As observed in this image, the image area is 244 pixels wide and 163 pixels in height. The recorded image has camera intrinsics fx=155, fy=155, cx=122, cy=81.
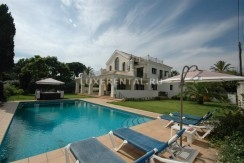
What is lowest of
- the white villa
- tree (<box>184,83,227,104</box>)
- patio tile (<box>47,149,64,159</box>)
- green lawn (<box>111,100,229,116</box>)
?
patio tile (<box>47,149,64,159</box>)

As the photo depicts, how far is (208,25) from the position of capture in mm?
11742

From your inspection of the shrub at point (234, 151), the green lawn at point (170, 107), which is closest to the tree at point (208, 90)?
the green lawn at point (170, 107)

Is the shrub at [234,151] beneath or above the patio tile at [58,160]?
above

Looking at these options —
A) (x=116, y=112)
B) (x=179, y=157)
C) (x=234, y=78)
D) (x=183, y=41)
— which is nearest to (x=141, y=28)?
(x=183, y=41)

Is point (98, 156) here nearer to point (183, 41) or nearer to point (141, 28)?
point (141, 28)

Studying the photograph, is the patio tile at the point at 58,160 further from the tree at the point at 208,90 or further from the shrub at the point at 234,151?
the tree at the point at 208,90

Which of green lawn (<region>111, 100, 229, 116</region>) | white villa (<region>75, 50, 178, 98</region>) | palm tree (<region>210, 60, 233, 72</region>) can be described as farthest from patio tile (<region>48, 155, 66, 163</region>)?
palm tree (<region>210, 60, 233, 72</region>)

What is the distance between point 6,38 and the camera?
1778cm

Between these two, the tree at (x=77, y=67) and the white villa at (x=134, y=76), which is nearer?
the white villa at (x=134, y=76)

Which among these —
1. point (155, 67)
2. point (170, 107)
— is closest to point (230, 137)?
point (170, 107)

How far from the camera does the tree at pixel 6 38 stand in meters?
17.5

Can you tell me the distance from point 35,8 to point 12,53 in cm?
1224

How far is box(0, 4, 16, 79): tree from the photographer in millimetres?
17539

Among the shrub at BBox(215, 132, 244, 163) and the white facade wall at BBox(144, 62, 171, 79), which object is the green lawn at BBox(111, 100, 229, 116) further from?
the white facade wall at BBox(144, 62, 171, 79)
